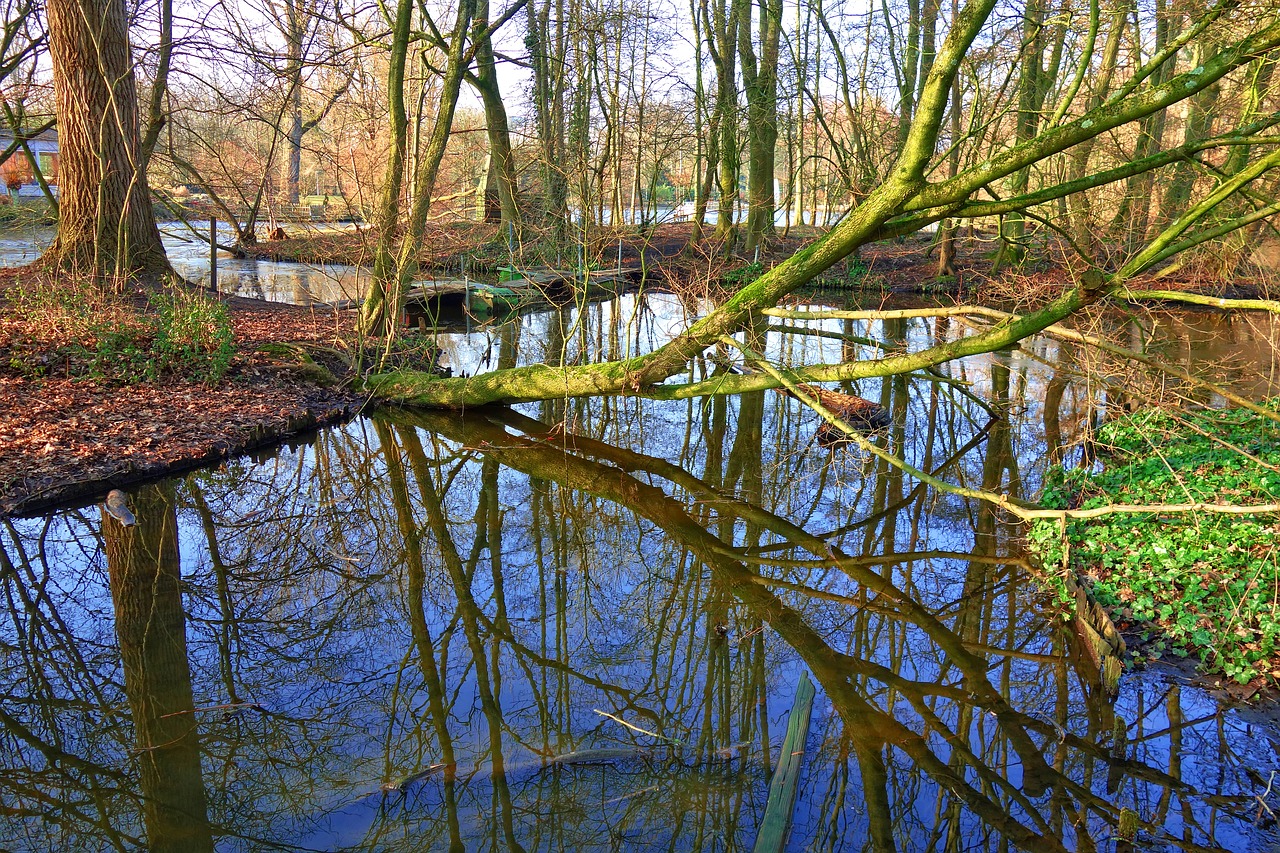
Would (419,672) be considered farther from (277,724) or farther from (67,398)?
(67,398)

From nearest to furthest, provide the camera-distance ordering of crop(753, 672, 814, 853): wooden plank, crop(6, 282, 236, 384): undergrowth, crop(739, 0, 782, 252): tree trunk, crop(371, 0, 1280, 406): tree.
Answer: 1. crop(753, 672, 814, 853): wooden plank
2. crop(371, 0, 1280, 406): tree
3. crop(6, 282, 236, 384): undergrowth
4. crop(739, 0, 782, 252): tree trunk

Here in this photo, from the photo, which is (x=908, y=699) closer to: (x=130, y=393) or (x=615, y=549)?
(x=615, y=549)

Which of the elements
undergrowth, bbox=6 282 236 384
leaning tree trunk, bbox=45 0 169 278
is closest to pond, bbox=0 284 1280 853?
undergrowth, bbox=6 282 236 384

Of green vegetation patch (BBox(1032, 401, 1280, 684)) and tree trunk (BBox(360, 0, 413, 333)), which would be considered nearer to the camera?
green vegetation patch (BBox(1032, 401, 1280, 684))

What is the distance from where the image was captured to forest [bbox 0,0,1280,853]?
4.69m

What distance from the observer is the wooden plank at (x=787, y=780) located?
14.1 ft

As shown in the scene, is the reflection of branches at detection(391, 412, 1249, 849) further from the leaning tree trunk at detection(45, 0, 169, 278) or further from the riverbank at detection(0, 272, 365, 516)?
the leaning tree trunk at detection(45, 0, 169, 278)

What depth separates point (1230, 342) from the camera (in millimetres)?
16719

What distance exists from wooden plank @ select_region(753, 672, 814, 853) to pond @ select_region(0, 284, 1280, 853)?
0.03 metres

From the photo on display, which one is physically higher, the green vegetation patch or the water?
the water

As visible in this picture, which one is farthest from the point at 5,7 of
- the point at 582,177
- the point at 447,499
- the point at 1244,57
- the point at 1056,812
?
the point at 1056,812

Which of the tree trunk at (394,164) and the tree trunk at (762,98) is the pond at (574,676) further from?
the tree trunk at (762,98)

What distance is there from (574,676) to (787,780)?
1701mm

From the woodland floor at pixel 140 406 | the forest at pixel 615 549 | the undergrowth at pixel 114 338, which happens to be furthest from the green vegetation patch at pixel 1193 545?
the undergrowth at pixel 114 338
